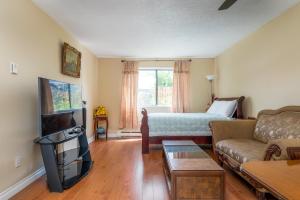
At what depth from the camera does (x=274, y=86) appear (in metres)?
3.37

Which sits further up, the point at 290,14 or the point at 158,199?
the point at 290,14

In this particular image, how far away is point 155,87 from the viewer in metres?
6.41

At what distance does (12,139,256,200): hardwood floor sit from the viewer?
2.35 m

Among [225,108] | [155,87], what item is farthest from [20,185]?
[155,87]

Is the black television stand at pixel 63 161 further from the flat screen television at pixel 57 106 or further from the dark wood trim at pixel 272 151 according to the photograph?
the dark wood trim at pixel 272 151

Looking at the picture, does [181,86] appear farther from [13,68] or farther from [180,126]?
[13,68]

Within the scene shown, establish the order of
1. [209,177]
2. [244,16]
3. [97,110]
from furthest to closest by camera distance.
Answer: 1. [97,110]
2. [244,16]
3. [209,177]

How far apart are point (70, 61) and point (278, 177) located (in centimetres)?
377

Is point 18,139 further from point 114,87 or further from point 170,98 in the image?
point 170,98

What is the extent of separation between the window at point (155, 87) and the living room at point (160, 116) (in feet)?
2.58

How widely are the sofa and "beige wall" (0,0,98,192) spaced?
8.34ft

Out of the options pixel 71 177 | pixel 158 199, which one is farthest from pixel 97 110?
pixel 158 199

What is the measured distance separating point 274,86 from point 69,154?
343 cm

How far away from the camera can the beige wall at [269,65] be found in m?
2.94
